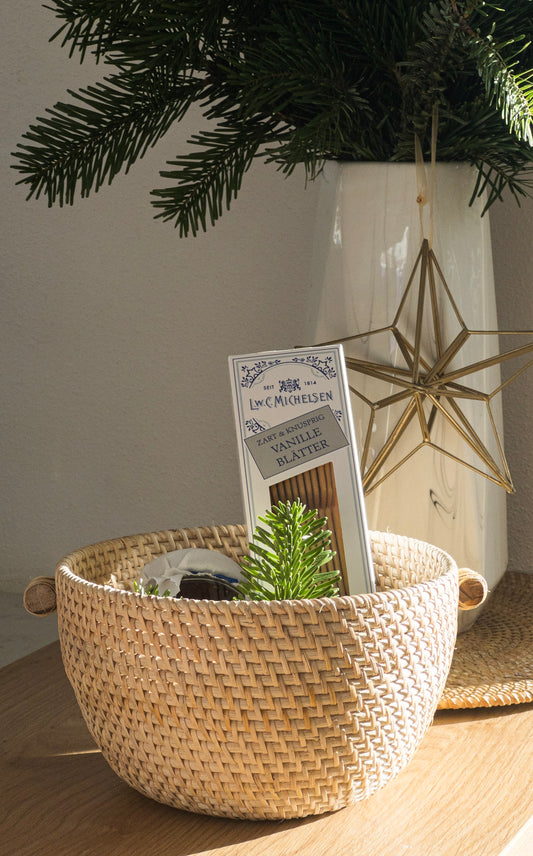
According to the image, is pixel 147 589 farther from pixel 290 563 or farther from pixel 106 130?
pixel 106 130

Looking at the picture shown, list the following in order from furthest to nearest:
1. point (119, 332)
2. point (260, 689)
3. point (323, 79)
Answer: point (119, 332) → point (323, 79) → point (260, 689)

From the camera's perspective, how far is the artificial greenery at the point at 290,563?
344mm

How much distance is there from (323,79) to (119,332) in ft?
1.84

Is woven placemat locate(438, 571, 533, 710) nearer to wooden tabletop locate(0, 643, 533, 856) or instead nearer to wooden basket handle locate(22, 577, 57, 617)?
wooden tabletop locate(0, 643, 533, 856)

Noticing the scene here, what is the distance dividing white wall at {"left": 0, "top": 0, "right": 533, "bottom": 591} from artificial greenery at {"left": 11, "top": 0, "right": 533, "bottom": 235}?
317 millimetres

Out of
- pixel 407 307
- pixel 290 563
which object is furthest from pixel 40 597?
pixel 407 307

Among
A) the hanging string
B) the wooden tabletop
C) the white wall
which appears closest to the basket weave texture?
the wooden tabletop

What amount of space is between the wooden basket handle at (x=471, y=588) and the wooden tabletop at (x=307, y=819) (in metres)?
0.08

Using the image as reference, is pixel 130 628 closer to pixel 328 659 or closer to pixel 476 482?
pixel 328 659

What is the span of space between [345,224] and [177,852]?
37 centimetres

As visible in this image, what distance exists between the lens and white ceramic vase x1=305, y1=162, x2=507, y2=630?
510 mm

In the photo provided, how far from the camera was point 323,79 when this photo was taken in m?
0.44

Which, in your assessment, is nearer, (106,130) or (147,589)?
(147,589)

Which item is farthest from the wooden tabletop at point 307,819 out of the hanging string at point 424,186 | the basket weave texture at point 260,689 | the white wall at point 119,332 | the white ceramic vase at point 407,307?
the white wall at point 119,332
